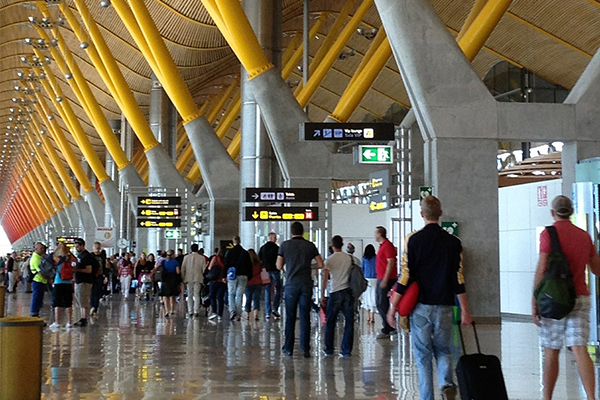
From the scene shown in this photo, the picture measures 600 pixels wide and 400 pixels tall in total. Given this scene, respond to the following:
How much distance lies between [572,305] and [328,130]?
1131cm

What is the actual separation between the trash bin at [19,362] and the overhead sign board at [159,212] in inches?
907

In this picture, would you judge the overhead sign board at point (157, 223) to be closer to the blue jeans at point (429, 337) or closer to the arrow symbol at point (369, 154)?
the arrow symbol at point (369, 154)

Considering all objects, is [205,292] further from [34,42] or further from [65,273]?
[34,42]

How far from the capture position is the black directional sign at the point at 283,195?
2166 cm

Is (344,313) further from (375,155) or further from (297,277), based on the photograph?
(375,155)

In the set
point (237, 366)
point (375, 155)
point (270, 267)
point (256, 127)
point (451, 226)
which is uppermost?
point (256, 127)

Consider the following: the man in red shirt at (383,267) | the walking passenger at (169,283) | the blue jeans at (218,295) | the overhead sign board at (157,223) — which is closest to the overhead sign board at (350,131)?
the blue jeans at (218,295)

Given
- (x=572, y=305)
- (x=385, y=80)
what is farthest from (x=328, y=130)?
(x=385, y=80)

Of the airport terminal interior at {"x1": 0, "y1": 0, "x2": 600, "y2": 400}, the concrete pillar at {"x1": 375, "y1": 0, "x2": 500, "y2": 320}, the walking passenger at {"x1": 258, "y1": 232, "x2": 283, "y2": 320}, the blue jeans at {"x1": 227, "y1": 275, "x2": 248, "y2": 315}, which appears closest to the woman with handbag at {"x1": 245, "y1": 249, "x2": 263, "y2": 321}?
the airport terminal interior at {"x1": 0, "y1": 0, "x2": 600, "y2": 400}

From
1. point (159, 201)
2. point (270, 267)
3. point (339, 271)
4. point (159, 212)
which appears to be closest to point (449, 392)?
point (339, 271)

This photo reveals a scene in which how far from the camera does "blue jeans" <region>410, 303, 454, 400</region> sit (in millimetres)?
6660

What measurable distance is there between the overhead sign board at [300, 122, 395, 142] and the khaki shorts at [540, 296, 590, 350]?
1087cm

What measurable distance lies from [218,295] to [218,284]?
0.74 feet

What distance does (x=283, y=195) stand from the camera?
2209cm
